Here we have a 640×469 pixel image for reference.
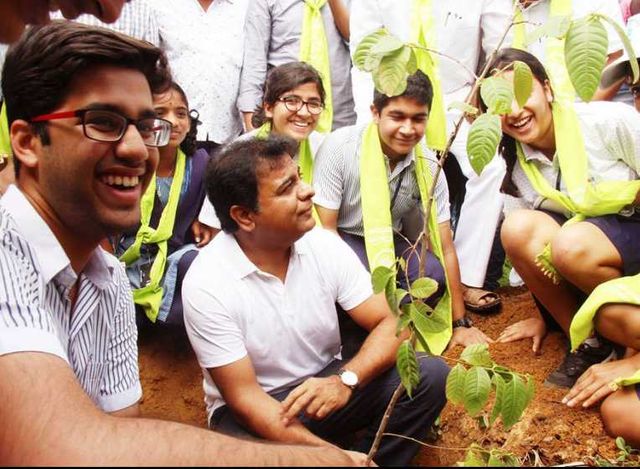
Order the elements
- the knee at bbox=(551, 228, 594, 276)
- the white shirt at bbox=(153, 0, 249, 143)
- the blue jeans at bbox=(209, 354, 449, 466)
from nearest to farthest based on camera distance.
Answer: the blue jeans at bbox=(209, 354, 449, 466), the knee at bbox=(551, 228, 594, 276), the white shirt at bbox=(153, 0, 249, 143)

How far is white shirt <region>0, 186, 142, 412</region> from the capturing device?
60.4 inches

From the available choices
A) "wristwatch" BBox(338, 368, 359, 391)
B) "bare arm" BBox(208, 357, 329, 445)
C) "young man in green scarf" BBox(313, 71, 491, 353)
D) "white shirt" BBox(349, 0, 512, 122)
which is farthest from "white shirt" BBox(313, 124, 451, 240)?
"bare arm" BBox(208, 357, 329, 445)

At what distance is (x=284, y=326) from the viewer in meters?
2.72

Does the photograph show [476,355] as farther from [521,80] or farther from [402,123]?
[402,123]

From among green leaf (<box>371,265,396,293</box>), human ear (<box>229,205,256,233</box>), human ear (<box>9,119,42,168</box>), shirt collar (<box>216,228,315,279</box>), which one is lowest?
shirt collar (<box>216,228,315,279</box>)

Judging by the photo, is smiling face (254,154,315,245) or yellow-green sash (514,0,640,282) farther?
yellow-green sash (514,0,640,282)

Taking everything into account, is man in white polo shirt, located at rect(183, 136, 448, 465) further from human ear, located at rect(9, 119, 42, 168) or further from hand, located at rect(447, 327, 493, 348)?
human ear, located at rect(9, 119, 42, 168)

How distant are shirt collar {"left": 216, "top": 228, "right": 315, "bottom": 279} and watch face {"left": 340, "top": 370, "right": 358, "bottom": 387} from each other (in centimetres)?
52

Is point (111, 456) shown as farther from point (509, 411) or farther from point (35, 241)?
point (509, 411)

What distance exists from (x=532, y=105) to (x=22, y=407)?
2.75 m

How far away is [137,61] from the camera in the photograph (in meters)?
1.90

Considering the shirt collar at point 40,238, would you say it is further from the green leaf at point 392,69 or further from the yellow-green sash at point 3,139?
the yellow-green sash at point 3,139

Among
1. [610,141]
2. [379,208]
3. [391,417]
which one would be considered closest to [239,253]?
[391,417]

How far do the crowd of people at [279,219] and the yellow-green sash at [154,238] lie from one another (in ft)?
0.04
